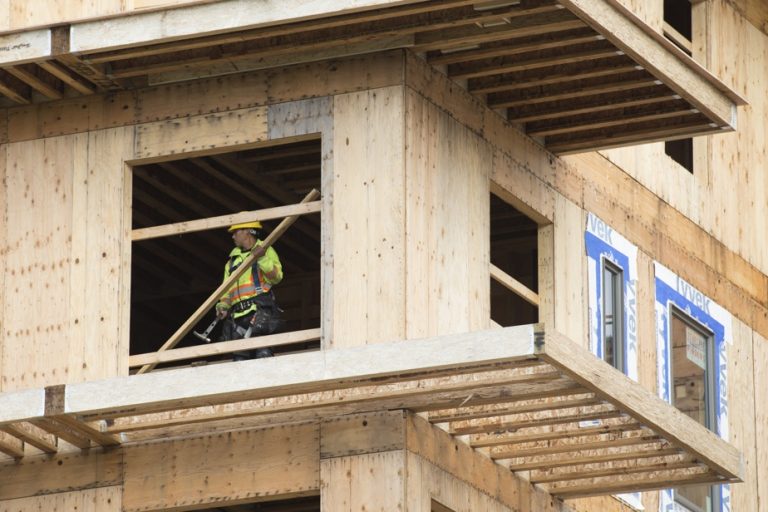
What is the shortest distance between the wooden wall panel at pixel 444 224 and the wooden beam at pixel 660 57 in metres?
2.18

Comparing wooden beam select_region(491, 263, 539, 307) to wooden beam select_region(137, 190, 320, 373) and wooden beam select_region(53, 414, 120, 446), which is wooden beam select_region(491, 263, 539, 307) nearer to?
wooden beam select_region(137, 190, 320, 373)

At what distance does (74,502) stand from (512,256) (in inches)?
425

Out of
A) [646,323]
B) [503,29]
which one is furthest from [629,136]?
[503,29]

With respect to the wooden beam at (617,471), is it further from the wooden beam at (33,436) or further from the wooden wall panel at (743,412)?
the wooden wall panel at (743,412)

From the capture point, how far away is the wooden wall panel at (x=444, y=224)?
1080 inches

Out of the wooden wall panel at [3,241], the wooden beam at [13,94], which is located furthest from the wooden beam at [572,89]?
the wooden wall panel at [3,241]

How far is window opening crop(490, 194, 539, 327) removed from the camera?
1412 inches

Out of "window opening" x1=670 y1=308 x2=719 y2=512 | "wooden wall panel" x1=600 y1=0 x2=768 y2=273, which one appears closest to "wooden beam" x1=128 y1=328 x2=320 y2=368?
"window opening" x1=670 y1=308 x2=719 y2=512

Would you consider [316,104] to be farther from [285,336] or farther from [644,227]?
[644,227]

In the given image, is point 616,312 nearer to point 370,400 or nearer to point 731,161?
point 731,161

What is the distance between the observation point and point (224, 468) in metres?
27.4

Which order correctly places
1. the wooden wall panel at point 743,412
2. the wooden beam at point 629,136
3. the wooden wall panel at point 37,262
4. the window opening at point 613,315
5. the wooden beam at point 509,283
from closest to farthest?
1. the wooden wall panel at point 37,262
2. the wooden beam at point 509,283
3. the wooden beam at point 629,136
4. the window opening at point 613,315
5. the wooden wall panel at point 743,412

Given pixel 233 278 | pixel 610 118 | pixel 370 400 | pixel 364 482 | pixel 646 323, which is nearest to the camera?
pixel 370 400

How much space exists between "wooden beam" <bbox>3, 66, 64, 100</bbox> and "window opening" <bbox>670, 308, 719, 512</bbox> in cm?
948
